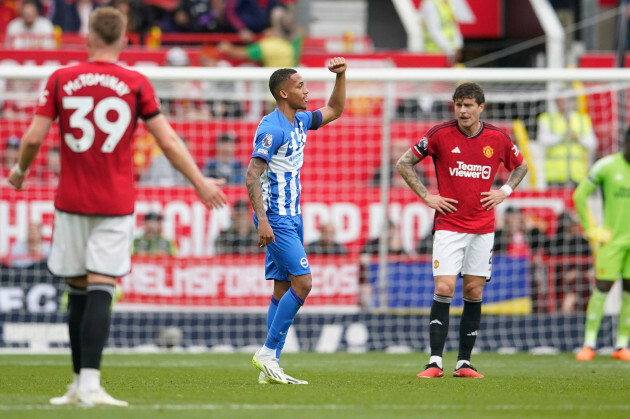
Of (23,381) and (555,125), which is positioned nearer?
(23,381)

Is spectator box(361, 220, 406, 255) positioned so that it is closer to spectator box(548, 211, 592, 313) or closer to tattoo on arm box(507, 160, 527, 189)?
spectator box(548, 211, 592, 313)

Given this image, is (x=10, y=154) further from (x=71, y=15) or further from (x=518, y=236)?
(x=518, y=236)

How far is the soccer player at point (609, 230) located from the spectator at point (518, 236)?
293cm

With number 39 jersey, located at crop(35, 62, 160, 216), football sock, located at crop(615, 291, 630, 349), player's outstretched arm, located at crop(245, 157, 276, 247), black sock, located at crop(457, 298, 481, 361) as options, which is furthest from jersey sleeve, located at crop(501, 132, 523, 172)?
number 39 jersey, located at crop(35, 62, 160, 216)

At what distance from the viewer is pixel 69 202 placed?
6551 millimetres

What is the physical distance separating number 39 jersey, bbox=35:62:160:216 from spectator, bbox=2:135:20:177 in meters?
9.33

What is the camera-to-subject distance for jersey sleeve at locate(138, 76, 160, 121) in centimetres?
658

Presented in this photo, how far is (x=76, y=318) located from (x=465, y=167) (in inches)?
158

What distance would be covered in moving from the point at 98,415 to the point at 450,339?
342 inches

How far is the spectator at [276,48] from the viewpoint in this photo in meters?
18.5

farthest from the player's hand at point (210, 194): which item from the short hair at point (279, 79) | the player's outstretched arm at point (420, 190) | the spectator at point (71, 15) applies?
the spectator at point (71, 15)

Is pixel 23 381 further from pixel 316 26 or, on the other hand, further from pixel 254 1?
pixel 316 26

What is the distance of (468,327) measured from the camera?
9.60 metres

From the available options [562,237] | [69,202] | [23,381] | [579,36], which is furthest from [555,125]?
[69,202]
